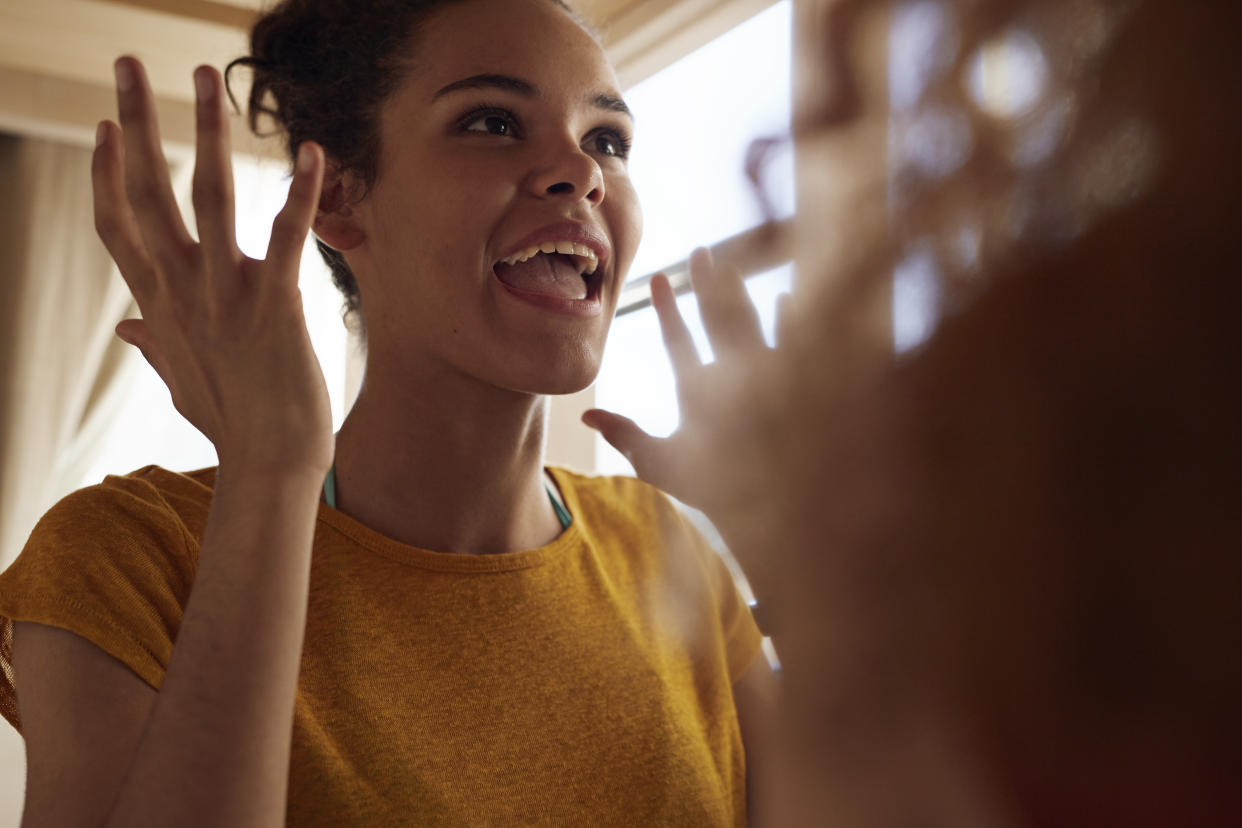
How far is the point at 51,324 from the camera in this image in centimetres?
294

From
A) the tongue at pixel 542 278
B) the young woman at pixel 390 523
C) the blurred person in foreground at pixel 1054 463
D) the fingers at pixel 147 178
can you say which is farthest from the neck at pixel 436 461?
the blurred person in foreground at pixel 1054 463

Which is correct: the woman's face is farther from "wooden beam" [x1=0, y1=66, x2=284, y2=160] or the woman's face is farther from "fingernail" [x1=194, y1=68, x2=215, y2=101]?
"wooden beam" [x1=0, y1=66, x2=284, y2=160]

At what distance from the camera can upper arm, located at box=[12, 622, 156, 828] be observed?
0.52 metres

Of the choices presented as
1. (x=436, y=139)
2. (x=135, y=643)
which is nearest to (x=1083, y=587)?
(x=135, y=643)

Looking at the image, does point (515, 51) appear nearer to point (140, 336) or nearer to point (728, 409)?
point (140, 336)

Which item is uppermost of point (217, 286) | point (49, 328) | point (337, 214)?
point (49, 328)

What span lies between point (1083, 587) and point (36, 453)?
337 centimetres

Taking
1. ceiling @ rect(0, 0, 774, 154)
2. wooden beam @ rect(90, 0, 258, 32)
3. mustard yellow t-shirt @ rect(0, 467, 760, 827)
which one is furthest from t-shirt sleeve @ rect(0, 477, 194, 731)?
wooden beam @ rect(90, 0, 258, 32)

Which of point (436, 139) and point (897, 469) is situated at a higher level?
point (436, 139)

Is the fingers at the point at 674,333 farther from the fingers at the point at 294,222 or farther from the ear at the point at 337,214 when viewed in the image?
the ear at the point at 337,214

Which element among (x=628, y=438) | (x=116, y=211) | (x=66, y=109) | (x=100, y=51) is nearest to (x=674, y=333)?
(x=628, y=438)

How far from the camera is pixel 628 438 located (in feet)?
1.39

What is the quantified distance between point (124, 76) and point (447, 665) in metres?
0.44

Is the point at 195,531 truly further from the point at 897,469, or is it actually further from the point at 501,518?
the point at 897,469
